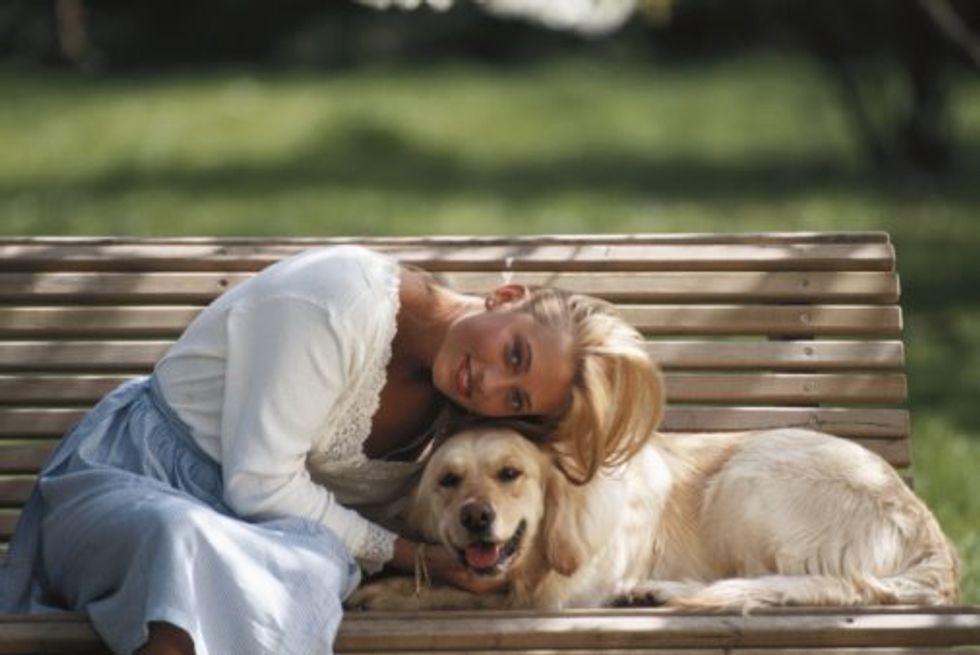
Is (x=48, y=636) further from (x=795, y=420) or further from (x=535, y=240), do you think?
(x=795, y=420)

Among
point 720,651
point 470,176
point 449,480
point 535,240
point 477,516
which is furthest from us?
point 470,176

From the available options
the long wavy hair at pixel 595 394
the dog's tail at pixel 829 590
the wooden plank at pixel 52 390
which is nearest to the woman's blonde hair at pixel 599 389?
the long wavy hair at pixel 595 394

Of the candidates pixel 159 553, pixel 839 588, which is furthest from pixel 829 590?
pixel 159 553

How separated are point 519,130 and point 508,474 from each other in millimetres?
11354

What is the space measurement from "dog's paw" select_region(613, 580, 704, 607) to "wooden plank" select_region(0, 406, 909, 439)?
2.30ft

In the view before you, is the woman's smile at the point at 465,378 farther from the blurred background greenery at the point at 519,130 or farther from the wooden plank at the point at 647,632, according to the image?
the blurred background greenery at the point at 519,130

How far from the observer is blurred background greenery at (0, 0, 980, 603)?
11625 mm

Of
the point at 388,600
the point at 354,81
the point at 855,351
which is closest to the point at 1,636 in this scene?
the point at 388,600

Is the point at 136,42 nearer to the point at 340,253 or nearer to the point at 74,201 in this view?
the point at 74,201

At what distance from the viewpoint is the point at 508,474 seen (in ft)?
14.7

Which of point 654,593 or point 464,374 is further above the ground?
point 464,374

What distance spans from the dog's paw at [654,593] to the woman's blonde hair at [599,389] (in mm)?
329

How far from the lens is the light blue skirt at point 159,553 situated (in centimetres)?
396

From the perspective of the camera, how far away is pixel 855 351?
17.5 feet
